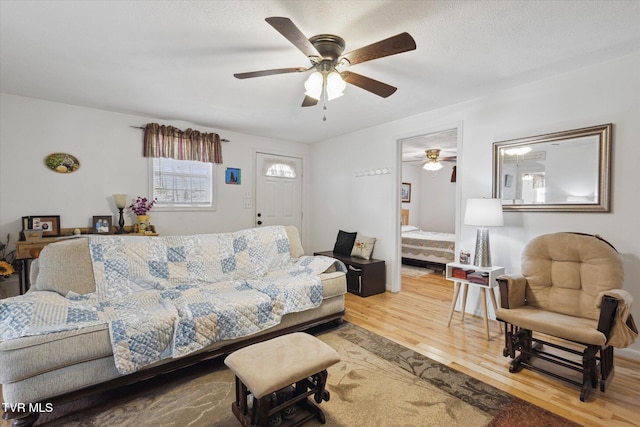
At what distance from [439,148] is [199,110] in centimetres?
447

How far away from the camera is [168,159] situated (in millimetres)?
4156

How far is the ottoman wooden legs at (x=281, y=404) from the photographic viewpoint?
1474 mm

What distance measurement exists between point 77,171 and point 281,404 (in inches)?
146

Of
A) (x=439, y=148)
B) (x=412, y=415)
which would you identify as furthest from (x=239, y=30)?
(x=439, y=148)

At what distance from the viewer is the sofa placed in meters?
1.64

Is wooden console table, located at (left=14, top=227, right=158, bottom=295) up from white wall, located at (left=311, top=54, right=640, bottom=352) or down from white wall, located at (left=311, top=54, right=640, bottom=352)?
down

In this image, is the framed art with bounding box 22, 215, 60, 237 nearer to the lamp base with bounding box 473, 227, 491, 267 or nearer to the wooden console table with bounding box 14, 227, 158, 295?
the wooden console table with bounding box 14, 227, 158, 295

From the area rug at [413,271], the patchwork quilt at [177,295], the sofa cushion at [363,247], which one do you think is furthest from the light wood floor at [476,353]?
the area rug at [413,271]

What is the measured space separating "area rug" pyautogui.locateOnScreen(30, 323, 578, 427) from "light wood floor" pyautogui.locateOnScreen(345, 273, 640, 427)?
5.9 inches

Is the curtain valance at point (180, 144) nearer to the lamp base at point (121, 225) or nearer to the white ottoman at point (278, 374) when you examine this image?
the lamp base at point (121, 225)

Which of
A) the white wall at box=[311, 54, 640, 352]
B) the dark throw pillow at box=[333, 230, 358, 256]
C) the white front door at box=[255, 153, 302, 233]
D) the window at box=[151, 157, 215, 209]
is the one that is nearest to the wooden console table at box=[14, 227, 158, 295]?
the window at box=[151, 157, 215, 209]

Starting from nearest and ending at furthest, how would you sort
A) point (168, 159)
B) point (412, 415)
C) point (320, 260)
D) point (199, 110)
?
point (412, 415) → point (320, 260) → point (199, 110) → point (168, 159)

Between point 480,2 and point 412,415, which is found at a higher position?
point 480,2

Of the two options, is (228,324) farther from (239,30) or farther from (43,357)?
(239,30)
